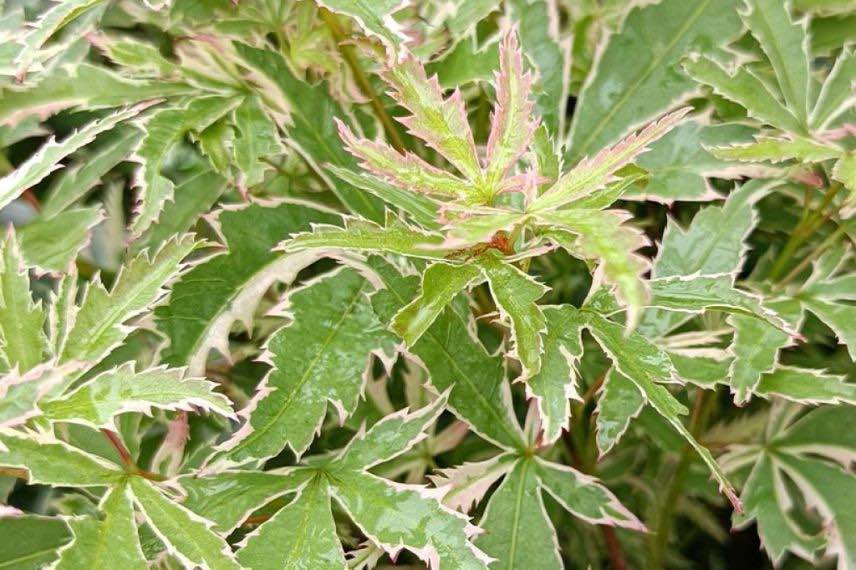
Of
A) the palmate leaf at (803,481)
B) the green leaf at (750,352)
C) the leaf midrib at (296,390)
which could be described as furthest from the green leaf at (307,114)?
the palmate leaf at (803,481)

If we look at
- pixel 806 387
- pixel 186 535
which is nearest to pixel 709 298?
pixel 806 387

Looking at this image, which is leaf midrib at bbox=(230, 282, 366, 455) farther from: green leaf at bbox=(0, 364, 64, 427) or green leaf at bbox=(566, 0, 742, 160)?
green leaf at bbox=(566, 0, 742, 160)

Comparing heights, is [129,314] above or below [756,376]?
above

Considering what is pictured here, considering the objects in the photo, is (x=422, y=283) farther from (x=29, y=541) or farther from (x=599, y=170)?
(x=29, y=541)

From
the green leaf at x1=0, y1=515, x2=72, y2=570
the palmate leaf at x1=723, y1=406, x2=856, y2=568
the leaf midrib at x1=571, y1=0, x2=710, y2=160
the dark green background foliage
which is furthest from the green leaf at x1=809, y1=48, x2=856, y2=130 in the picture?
the green leaf at x1=0, y1=515, x2=72, y2=570

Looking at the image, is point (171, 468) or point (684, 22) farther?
point (684, 22)

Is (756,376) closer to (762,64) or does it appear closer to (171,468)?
(762,64)

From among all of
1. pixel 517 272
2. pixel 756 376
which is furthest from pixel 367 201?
pixel 756 376
